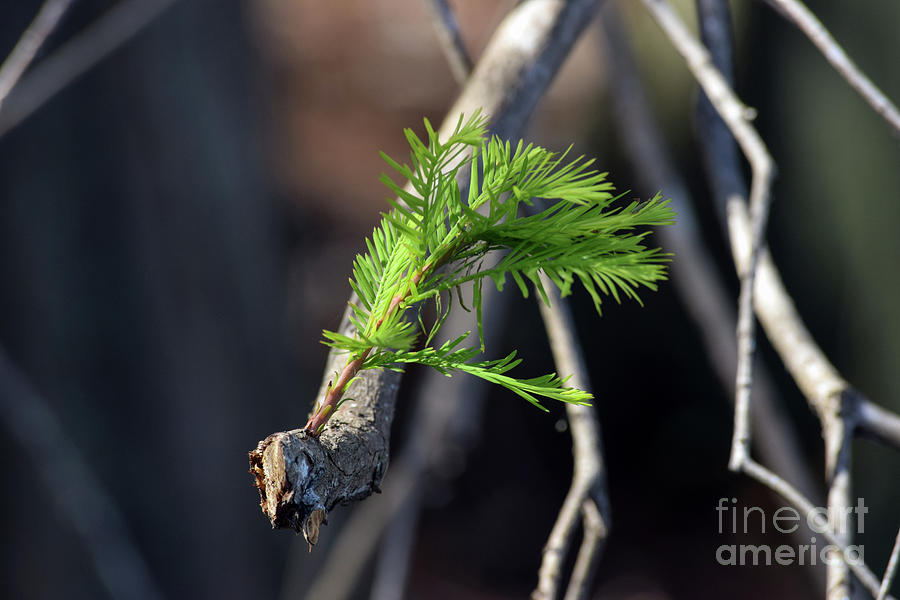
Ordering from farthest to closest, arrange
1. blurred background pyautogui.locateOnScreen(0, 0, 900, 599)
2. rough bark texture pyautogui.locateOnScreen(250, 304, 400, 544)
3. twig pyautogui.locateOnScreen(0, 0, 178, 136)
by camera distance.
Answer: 1. blurred background pyautogui.locateOnScreen(0, 0, 900, 599)
2. twig pyautogui.locateOnScreen(0, 0, 178, 136)
3. rough bark texture pyautogui.locateOnScreen(250, 304, 400, 544)

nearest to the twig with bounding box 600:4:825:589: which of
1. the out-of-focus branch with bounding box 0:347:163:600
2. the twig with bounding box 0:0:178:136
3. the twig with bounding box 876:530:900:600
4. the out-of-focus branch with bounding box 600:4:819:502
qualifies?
the out-of-focus branch with bounding box 600:4:819:502

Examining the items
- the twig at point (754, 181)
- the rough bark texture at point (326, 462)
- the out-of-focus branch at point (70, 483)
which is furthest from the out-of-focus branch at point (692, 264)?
the out-of-focus branch at point (70, 483)

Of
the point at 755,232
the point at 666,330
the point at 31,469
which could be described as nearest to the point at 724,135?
the point at 755,232

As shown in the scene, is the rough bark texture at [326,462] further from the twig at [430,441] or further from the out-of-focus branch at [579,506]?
the twig at [430,441]

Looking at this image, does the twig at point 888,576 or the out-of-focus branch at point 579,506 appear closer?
the twig at point 888,576

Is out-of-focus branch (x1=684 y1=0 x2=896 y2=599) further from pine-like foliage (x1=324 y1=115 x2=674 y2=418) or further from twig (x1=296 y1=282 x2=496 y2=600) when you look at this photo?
twig (x1=296 y1=282 x2=496 y2=600)

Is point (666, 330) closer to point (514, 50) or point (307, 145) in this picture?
point (514, 50)
